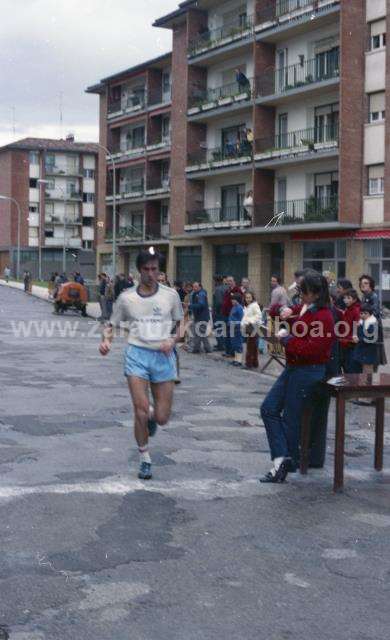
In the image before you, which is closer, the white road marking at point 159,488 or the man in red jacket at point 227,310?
the white road marking at point 159,488

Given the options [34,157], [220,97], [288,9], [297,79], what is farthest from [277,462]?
[34,157]

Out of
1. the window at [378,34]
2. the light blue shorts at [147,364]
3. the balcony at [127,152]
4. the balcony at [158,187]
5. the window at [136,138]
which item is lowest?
the light blue shorts at [147,364]

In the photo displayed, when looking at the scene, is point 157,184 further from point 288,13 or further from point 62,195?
point 62,195

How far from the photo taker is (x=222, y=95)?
43719 millimetres

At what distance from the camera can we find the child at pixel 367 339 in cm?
1284

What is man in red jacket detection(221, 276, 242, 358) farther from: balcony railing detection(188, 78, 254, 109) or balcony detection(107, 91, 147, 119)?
balcony detection(107, 91, 147, 119)

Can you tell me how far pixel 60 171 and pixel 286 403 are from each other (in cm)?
8851

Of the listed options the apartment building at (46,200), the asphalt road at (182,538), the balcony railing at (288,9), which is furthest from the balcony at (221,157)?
the apartment building at (46,200)

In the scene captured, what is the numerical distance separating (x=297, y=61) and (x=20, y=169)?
57.2 m

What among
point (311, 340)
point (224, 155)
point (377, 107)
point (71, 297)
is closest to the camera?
point (311, 340)

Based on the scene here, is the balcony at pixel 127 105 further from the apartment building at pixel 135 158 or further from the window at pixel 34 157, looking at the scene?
the window at pixel 34 157

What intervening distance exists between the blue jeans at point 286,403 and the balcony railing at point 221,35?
3578 cm

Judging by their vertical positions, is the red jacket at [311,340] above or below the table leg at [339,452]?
above

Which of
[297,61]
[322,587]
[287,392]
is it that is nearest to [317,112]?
[297,61]
